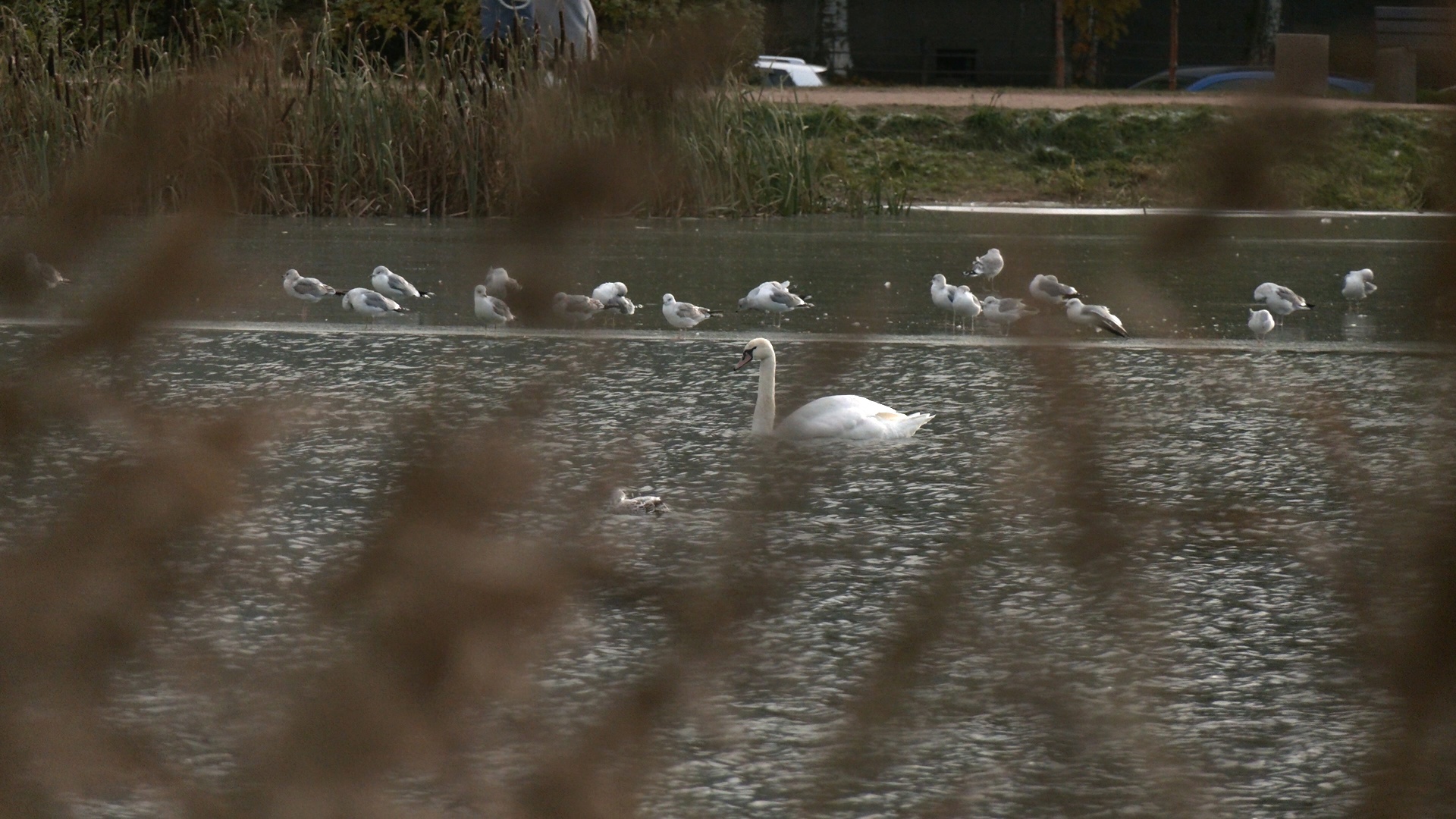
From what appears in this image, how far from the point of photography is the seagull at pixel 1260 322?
289 inches

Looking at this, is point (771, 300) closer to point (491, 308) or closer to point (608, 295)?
point (608, 295)

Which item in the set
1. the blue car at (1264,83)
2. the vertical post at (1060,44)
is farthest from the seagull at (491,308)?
the vertical post at (1060,44)

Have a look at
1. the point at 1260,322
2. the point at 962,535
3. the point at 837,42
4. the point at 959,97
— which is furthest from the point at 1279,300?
the point at 837,42

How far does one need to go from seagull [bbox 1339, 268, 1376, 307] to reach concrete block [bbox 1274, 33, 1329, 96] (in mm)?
6388

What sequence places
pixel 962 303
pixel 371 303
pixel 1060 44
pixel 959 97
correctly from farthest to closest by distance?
pixel 1060 44 → pixel 959 97 → pixel 371 303 → pixel 962 303

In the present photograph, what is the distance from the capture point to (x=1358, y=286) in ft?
27.2

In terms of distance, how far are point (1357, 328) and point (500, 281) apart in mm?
7454

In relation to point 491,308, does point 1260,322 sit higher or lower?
lower

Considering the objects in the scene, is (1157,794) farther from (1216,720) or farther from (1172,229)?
(1216,720)

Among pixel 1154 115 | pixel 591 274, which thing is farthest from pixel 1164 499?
pixel 1154 115

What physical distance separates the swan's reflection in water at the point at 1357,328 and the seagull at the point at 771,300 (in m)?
2.19

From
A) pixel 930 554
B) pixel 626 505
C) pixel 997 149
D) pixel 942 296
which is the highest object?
pixel 626 505

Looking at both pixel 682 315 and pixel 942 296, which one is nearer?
pixel 942 296

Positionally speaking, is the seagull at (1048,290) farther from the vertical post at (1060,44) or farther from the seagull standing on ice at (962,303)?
the vertical post at (1060,44)
